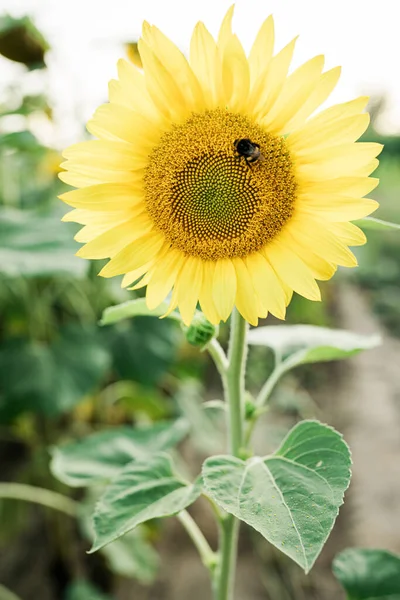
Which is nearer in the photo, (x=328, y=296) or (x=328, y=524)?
(x=328, y=524)

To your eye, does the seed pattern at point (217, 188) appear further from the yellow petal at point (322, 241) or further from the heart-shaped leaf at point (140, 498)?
the heart-shaped leaf at point (140, 498)

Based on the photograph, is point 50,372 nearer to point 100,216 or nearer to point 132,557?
point 132,557

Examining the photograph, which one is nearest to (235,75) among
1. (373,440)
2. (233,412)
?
(233,412)

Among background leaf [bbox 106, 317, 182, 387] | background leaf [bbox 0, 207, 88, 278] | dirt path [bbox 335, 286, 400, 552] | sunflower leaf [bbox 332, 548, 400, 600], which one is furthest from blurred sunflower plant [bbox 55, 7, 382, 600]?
dirt path [bbox 335, 286, 400, 552]

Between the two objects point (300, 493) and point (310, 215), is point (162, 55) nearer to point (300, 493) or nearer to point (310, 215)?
point (310, 215)

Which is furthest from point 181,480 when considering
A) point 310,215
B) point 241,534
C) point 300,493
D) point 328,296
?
point 328,296

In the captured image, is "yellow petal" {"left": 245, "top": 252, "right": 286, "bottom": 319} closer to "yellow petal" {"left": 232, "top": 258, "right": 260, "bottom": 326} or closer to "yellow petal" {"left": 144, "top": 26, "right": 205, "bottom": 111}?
"yellow petal" {"left": 232, "top": 258, "right": 260, "bottom": 326}
